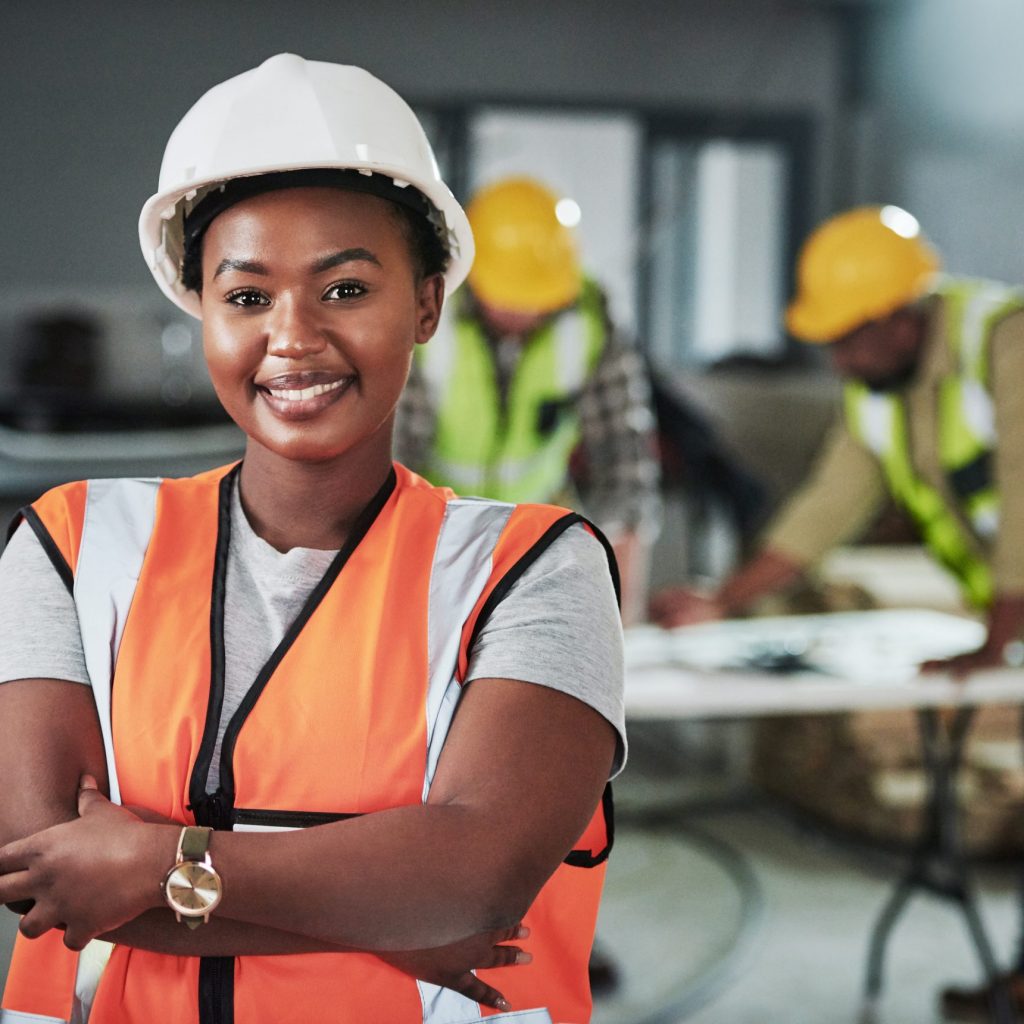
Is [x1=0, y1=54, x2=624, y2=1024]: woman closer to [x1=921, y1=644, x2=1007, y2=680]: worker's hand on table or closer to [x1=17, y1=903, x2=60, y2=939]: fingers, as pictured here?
[x1=17, y1=903, x2=60, y2=939]: fingers

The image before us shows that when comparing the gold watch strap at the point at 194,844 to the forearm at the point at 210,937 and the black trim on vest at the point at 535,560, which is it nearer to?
the forearm at the point at 210,937

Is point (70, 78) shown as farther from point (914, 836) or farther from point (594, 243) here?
point (914, 836)

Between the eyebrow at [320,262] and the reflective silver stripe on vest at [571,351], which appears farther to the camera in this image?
the reflective silver stripe on vest at [571,351]

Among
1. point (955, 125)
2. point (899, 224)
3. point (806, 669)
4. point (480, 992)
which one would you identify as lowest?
point (806, 669)

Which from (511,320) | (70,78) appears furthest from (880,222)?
(70,78)

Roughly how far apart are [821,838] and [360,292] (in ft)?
12.3

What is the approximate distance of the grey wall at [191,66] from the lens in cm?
742

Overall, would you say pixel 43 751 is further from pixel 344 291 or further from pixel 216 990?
pixel 344 291

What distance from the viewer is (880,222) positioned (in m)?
3.60

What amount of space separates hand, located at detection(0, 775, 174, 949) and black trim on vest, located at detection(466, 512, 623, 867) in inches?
12.9

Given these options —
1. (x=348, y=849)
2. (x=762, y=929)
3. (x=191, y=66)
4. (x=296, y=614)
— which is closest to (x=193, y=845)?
(x=348, y=849)

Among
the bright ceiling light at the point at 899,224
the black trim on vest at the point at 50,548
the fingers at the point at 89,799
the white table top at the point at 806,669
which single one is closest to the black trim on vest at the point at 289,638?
the fingers at the point at 89,799

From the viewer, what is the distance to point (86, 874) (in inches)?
41.3

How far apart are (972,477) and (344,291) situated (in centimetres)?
254
